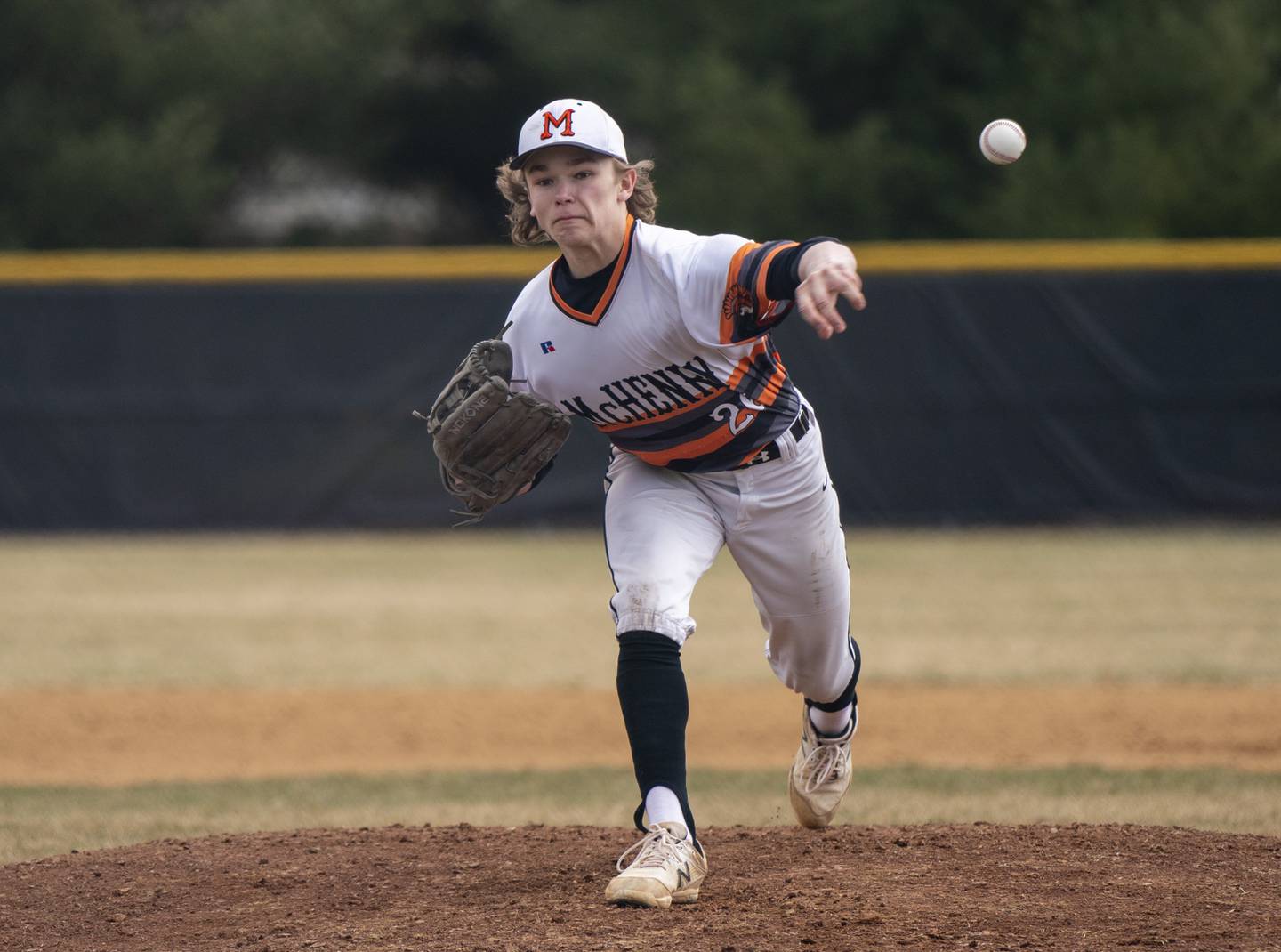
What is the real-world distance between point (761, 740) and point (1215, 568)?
527 cm

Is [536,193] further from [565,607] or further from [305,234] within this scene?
[305,234]

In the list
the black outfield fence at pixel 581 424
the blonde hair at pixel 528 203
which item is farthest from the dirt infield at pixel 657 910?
the black outfield fence at pixel 581 424

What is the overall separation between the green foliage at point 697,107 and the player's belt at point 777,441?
13402 mm

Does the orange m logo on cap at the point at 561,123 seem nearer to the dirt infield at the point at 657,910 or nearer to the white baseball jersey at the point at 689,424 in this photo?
the white baseball jersey at the point at 689,424

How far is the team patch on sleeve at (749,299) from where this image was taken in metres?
3.20

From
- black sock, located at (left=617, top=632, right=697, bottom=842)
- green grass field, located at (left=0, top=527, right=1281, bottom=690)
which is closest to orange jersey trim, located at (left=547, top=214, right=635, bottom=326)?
black sock, located at (left=617, top=632, right=697, bottom=842)

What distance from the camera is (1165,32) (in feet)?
57.6

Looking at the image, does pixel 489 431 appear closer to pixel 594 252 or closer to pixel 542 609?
pixel 594 252

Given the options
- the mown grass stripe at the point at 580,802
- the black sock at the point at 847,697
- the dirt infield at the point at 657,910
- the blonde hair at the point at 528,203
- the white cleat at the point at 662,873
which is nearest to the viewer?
the dirt infield at the point at 657,910

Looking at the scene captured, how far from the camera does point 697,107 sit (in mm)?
20234

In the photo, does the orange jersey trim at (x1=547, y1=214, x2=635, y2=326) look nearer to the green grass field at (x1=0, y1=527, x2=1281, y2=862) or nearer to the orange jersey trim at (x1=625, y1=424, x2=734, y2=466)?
the orange jersey trim at (x1=625, y1=424, x2=734, y2=466)

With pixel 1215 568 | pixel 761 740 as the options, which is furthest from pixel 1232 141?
pixel 761 740

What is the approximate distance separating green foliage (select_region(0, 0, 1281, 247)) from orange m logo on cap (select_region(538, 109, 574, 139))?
1388cm

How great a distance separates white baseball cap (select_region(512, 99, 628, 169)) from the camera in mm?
3227
